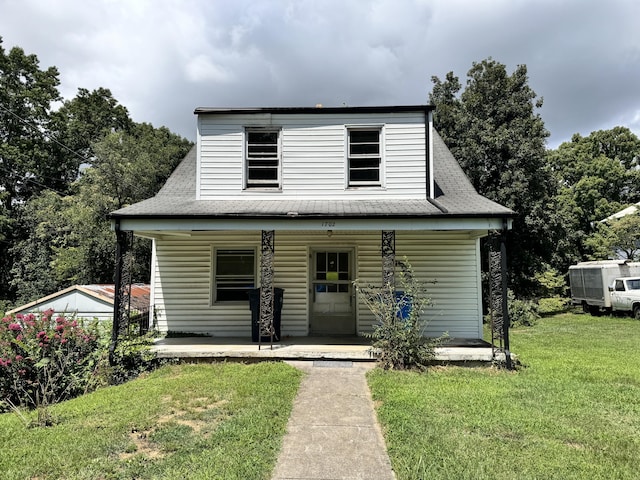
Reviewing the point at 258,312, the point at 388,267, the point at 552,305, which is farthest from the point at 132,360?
the point at 552,305

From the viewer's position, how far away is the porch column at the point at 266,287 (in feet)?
23.7

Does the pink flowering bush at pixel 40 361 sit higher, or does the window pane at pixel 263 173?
the window pane at pixel 263 173

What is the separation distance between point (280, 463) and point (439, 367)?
164 inches

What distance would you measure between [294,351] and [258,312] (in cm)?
129

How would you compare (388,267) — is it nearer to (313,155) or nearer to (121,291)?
(313,155)

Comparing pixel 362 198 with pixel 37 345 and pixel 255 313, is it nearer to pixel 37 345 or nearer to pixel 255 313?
pixel 255 313

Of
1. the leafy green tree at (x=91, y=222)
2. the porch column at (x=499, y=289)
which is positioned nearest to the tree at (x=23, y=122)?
the leafy green tree at (x=91, y=222)

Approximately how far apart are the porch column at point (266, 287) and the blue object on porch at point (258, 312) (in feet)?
1.83

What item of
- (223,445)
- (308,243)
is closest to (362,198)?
(308,243)

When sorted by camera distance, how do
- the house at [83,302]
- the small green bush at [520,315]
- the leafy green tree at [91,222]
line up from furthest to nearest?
the leafy green tree at [91,222], the small green bush at [520,315], the house at [83,302]

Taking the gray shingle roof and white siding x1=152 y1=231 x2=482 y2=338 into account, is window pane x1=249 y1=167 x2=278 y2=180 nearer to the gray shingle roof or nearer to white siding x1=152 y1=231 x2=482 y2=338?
the gray shingle roof

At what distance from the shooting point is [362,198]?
28.6ft

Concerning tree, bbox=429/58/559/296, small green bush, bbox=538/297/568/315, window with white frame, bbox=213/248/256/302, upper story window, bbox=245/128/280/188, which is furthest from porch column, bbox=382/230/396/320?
small green bush, bbox=538/297/568/315

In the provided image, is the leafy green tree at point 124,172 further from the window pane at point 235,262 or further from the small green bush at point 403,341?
the small green bush at point 403,341
